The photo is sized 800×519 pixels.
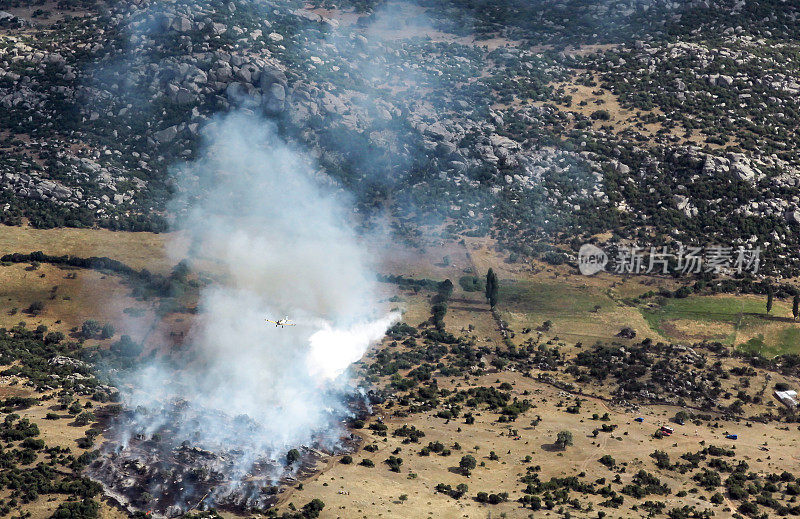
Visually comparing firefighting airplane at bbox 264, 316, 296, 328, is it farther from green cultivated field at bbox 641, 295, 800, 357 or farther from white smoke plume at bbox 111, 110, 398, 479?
green cultivated field at bbox 641, 295, 800, 357

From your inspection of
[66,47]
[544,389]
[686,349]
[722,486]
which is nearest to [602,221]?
[686,349]

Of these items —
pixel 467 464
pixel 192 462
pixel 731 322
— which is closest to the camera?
pixel 192 462

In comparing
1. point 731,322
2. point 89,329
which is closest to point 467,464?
point 89,329

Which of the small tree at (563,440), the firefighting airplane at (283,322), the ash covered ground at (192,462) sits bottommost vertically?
the ash covered ground at (192,462)

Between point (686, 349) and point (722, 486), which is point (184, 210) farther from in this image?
point (722, 486)

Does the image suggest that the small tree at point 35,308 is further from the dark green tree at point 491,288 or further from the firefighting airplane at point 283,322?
the dark green tree at point 491,288

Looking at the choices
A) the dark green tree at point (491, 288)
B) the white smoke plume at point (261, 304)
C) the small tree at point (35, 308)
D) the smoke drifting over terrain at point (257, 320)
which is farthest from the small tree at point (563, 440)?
the small tree at point (35, 308)

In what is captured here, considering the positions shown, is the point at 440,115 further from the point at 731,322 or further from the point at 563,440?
the point at 563,440
